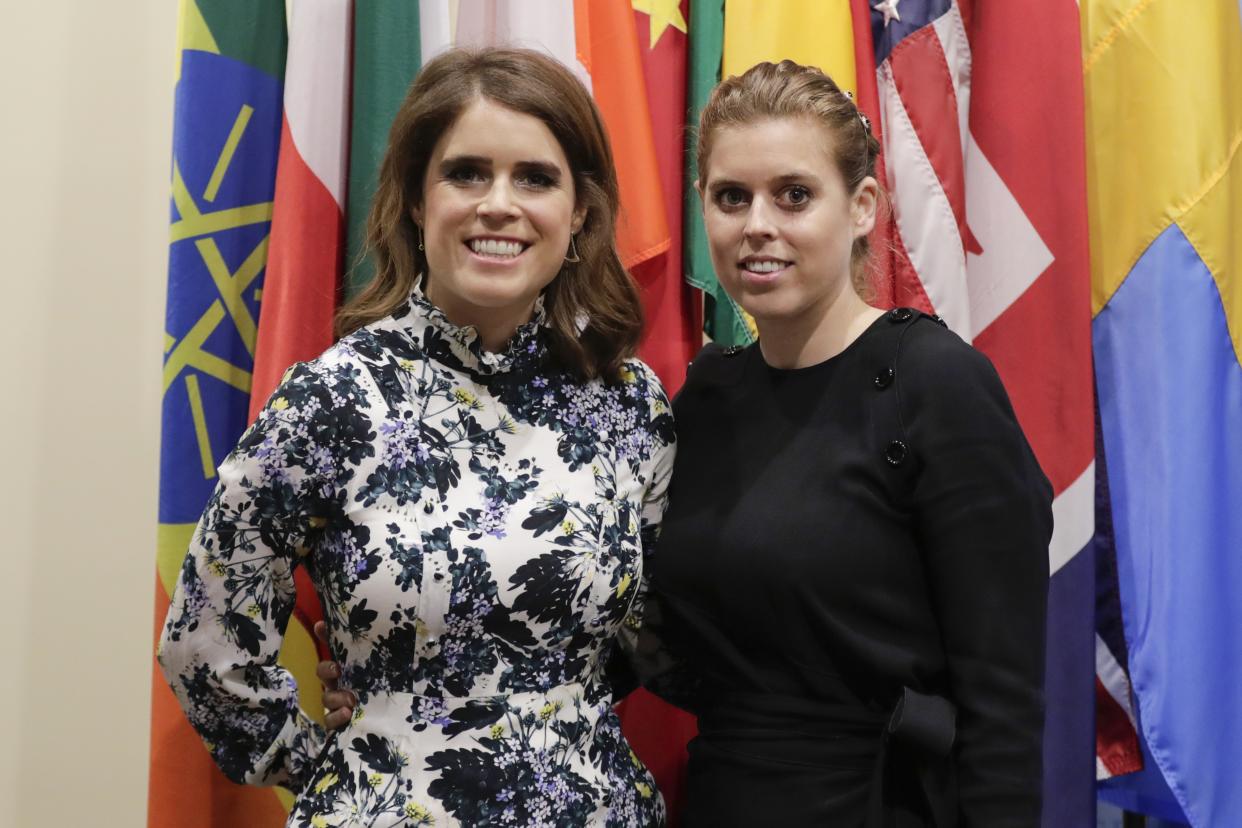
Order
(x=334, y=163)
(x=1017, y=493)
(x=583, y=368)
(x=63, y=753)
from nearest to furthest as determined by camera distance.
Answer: (x=1017, y=493), (x=583, y=368), (x=334, y=163), (x=63, y=753)

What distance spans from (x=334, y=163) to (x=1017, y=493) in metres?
1.14

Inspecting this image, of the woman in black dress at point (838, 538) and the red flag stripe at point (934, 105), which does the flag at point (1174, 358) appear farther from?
the woman in black dress at point (838, 538)

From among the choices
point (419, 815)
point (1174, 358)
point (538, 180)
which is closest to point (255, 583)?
point (419, 815)

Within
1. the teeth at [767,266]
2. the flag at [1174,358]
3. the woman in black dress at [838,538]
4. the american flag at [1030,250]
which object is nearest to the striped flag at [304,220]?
the woman in black dress at [838,538]

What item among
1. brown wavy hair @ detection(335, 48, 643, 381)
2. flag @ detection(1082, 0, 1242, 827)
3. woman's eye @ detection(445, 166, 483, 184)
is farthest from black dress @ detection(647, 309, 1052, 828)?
flag @ detection(1082, 0, 1242, 827)

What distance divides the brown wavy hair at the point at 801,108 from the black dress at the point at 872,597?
0.21 metres

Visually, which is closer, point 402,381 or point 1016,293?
point 402,381

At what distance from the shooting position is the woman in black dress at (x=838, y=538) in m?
1.25

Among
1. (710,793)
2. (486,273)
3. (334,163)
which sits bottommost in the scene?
(710,793)

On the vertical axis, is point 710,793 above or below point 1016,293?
below

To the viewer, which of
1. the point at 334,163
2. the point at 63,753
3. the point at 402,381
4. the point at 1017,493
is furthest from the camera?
the point at 63,753

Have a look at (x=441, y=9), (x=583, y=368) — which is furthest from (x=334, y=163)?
(x=583, y=368)

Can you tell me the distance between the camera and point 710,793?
4.59 ft

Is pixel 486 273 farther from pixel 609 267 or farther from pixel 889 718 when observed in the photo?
pixel 889 718
